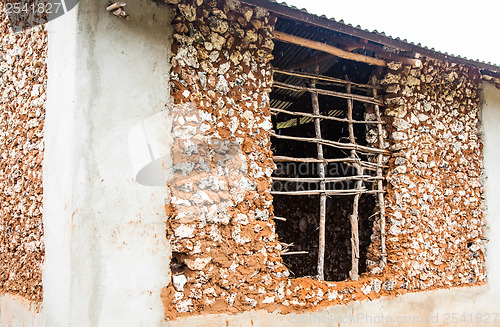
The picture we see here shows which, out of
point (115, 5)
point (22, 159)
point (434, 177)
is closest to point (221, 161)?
point (115, 5)

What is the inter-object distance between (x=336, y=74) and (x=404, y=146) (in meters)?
1.48

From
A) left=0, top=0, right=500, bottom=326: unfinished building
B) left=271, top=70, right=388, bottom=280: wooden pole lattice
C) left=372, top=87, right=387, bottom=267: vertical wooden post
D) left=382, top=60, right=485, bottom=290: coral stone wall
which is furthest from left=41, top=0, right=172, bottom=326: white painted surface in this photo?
left=382, top=60, right=485, bottom=290: coral stone wall

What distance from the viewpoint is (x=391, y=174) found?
19.5 ft

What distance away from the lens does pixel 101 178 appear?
3.84 metres

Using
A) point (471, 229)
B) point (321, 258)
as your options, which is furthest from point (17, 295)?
point (471, 229)

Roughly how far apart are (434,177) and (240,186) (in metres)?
2.98

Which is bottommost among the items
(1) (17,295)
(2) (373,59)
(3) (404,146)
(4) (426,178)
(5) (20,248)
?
(1) (17,295)

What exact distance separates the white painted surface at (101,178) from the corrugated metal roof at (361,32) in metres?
1.16

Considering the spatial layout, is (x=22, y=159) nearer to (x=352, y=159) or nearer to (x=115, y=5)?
(x=115, y=5)

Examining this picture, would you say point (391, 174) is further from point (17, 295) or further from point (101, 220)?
point (17, 295)

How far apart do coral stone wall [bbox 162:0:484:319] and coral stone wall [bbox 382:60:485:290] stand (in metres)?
0.02

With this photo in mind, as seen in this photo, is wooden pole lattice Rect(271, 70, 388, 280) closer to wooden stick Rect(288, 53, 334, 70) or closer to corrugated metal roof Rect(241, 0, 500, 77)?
wooden stick Rect(288, 53, 334, 70)

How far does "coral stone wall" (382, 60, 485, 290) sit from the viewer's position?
591cm

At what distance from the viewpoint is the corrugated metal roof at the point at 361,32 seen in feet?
14.9
